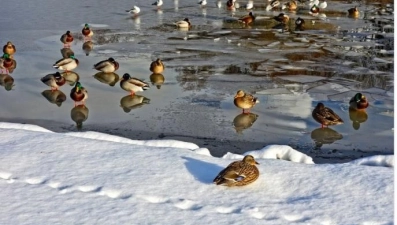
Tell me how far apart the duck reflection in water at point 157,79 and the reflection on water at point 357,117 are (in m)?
3.90

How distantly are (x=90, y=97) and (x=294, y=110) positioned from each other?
3.79m

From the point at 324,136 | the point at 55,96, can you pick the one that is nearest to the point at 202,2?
the point at 55,96

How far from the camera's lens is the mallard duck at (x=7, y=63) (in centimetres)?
1369

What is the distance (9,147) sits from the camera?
8250mm

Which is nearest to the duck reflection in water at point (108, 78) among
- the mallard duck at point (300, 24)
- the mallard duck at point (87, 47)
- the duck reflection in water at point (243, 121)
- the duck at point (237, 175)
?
the mallard duck at point (87, 47)

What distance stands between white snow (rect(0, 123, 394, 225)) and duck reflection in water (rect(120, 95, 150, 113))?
8.84ft

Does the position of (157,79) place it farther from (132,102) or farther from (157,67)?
(132,102)

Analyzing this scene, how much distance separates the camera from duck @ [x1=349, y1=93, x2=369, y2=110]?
35.8 ft

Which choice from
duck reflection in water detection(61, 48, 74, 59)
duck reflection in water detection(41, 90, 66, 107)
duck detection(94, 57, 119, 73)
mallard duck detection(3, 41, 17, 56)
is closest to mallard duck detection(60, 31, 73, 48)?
duck reflection in water detection(61, 48, 74, 59)

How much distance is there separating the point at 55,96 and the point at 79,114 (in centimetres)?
133

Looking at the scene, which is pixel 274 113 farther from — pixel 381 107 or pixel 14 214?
pixel 14 214

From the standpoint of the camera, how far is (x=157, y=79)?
43.8 ft

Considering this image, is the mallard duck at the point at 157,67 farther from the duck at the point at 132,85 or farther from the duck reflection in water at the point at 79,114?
the duck reflection in water at the point at 79,114

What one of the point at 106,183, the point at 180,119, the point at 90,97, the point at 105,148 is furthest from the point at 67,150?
the point at 90,97
